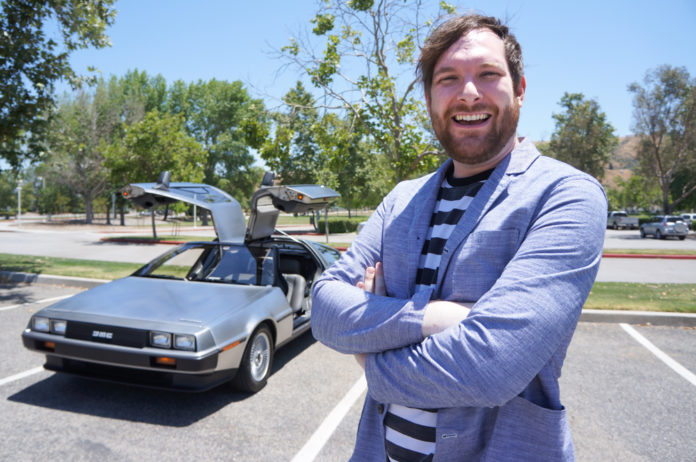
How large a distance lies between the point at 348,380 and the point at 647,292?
717 centimetres

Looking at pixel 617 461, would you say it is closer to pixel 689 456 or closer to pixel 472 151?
pixel 689 456

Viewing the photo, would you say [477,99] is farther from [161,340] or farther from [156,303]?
[156,303]

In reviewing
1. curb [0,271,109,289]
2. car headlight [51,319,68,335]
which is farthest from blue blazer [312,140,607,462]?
curb [0,271,109,289]

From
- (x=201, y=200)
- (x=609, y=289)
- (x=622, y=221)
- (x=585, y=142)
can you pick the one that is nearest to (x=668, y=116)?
(x=585, y=142)

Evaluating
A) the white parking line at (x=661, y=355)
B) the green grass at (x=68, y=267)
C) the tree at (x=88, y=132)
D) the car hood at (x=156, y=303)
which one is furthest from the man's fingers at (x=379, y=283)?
the tree at (x=88, y=132)

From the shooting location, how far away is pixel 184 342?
354 cm

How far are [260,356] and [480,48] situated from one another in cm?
373

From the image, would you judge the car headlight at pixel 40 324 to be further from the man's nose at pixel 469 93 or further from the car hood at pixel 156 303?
the man's nose at pixel 469 93

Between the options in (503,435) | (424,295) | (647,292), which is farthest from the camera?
(647,292)

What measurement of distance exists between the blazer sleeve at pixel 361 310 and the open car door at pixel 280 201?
352 cm

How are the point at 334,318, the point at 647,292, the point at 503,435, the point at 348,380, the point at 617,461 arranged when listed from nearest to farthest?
the point at 503,435 < the point at 334,318 < the point at 617,461 < the point at 348,380 < the point at 647,292

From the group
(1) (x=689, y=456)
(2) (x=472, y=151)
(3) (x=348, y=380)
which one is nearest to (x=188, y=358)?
(3) (x=348, y=380)

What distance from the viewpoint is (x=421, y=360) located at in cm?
118

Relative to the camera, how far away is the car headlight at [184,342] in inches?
139
